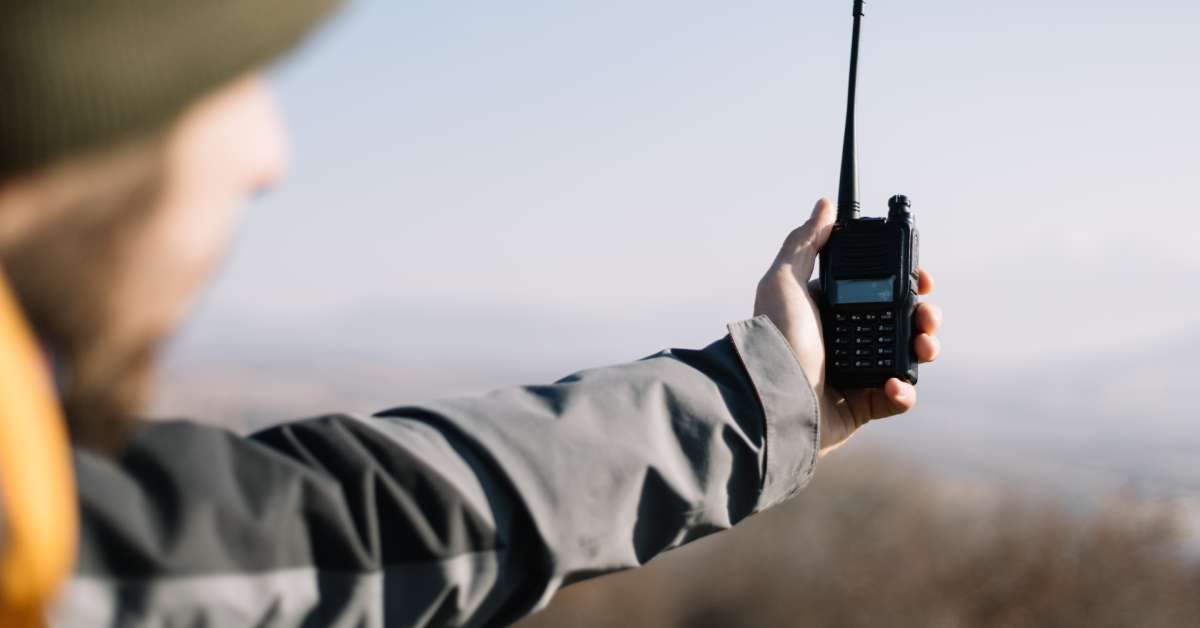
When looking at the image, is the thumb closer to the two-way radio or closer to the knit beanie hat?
the two-way radio

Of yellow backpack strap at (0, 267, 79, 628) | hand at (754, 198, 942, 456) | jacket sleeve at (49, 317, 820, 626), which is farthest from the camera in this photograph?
hand at (754, 198, 942, 456)

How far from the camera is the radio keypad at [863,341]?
1.85 m

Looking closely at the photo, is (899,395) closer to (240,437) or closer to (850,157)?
(850,157)

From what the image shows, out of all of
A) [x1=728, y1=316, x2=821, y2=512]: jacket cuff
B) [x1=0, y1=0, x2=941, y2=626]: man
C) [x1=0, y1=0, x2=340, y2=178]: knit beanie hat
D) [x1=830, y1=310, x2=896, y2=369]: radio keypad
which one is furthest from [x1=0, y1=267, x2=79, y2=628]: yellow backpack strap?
[x1=830, y1=310, x2=896, y2=369]: radio keypad

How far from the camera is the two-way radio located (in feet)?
6.07

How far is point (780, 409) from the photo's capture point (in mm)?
1639

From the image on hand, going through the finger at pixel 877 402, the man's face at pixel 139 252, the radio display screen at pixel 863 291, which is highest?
the man's face at pixel 139 252

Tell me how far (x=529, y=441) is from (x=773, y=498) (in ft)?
1.34

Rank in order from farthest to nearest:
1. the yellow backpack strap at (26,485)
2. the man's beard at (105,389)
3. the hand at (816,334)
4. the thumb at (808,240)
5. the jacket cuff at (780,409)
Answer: the thumb at (808,240)
the hand at (816,334)
the jacket cuff at (780,409)
the man's beard at (105,389)
the yellow backpack strap at (26,485)

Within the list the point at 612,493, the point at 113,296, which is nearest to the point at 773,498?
the point at 612,493

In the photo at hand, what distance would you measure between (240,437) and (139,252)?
1.82 feet

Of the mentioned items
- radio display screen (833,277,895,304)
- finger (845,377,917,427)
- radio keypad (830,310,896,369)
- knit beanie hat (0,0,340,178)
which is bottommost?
finger (845,377,917,427)

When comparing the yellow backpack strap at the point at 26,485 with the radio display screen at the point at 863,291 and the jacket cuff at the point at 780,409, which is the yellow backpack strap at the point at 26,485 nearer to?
the jacket cuff at the point at 780,409

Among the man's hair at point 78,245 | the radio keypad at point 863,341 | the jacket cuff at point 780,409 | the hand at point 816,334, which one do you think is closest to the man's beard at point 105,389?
the man's hair at point 78,245
